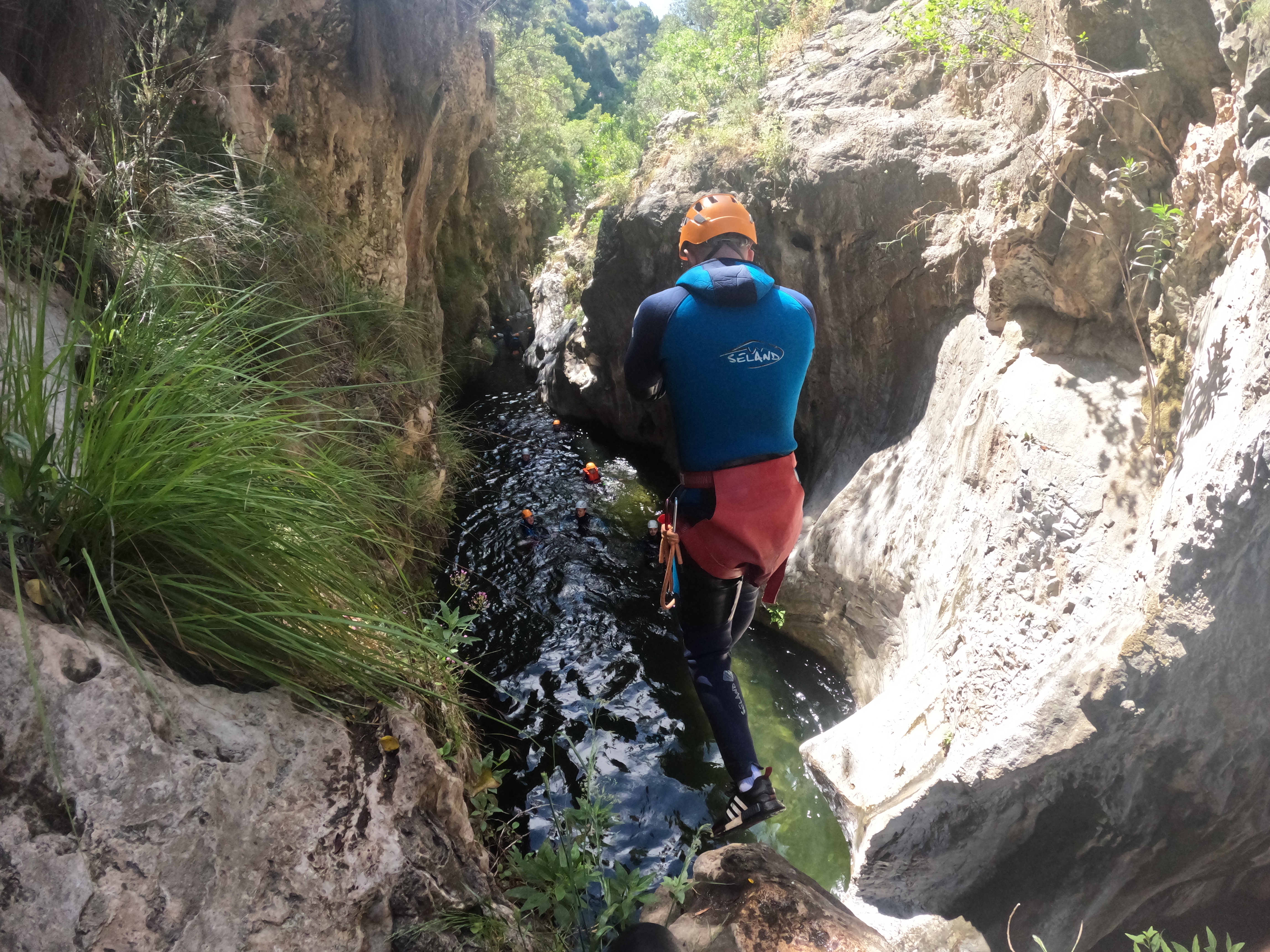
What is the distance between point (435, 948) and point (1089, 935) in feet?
8.69

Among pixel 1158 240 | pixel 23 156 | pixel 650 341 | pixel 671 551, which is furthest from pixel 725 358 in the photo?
pixel 23 156

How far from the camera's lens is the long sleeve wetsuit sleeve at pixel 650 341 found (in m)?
2.69

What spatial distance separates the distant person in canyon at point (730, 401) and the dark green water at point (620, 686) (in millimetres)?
911

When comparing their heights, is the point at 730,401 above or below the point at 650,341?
below

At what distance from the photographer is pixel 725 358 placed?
2.67 m

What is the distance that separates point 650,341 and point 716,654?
1443 mm

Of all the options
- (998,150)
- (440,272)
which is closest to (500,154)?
(440,272)

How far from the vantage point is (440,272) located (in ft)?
46.1

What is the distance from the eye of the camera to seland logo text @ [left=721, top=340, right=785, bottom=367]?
2678mm

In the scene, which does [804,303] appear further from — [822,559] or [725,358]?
[822,559]

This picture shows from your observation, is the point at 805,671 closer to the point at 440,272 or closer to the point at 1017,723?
the point at 1017,723

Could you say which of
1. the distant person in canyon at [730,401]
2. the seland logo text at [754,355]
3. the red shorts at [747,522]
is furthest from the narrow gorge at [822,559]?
the seland logo text at [754,355]

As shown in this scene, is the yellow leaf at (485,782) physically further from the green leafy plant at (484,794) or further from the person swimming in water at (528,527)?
the person swimming in water at (528,527)

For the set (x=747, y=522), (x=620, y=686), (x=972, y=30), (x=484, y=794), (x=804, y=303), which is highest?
(x=972, y=30)
